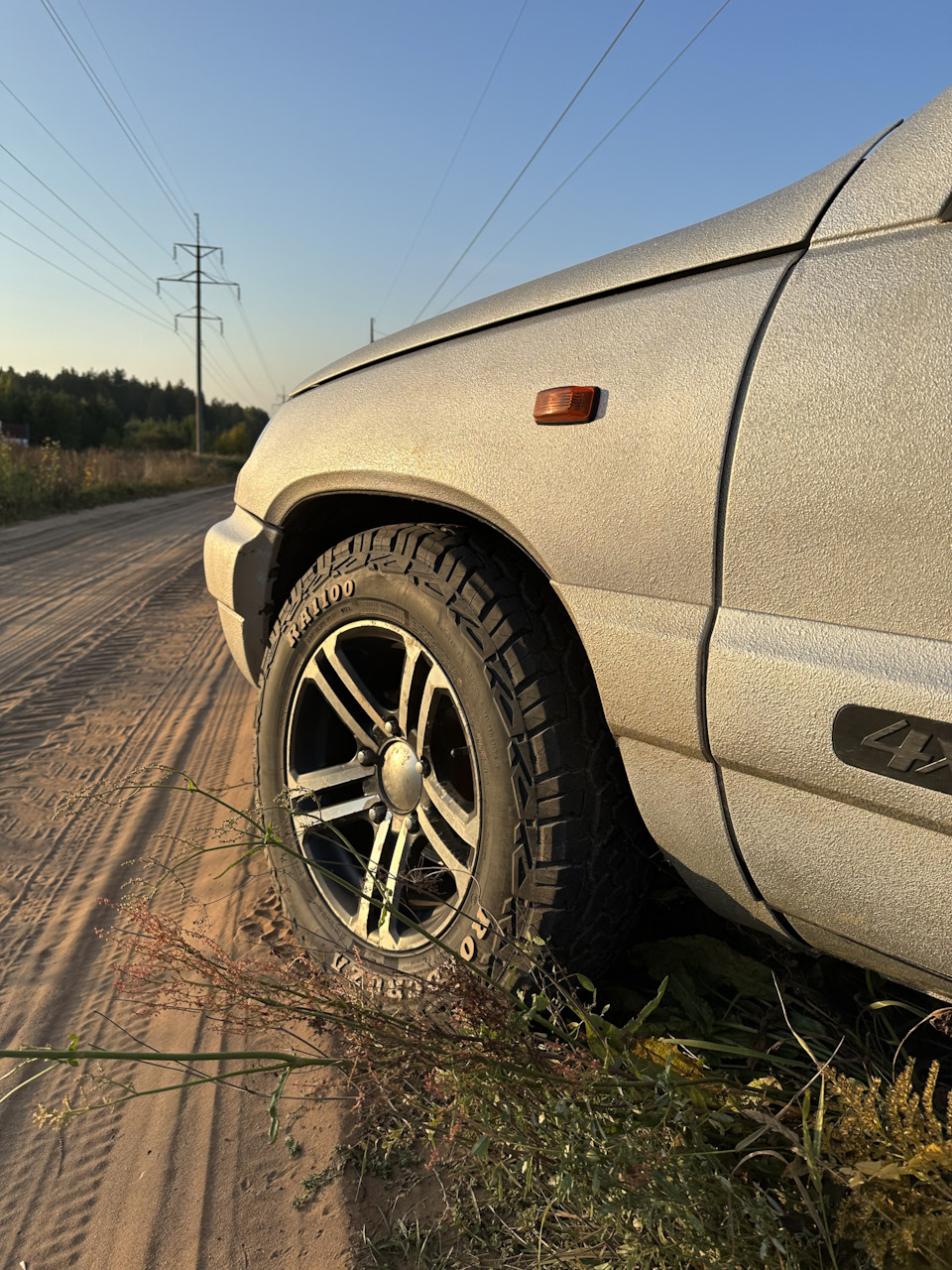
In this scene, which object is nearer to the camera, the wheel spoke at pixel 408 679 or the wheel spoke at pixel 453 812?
the wheel spoke at pixel 453 812

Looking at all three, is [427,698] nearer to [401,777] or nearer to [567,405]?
[401,777]

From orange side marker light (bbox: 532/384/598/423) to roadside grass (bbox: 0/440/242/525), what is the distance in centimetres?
1175

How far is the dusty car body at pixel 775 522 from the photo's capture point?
1.07 metres

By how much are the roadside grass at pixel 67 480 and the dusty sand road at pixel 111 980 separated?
7945 millimetres

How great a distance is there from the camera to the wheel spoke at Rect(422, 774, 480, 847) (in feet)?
5.54

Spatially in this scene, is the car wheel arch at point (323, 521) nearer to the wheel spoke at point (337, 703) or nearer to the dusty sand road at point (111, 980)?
the wheel spoke at point (337, 703)

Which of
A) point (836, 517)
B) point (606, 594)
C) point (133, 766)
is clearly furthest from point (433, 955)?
point (133, 766)

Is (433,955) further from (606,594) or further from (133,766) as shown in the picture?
(133,766)

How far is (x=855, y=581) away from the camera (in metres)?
1.11

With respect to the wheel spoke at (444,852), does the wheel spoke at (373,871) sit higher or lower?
lower

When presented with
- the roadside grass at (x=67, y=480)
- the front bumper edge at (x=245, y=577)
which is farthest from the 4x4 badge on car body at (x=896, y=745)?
the roadside grass at (x=67, y=480)

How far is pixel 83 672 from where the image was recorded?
4727 mm

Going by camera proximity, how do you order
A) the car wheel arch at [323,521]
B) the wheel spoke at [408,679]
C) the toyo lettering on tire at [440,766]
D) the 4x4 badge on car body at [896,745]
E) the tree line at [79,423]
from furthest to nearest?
the tree line at [79,423] → the car wheel arch at [323,521] → the wheel spoke at [408,679] → the toyo lettering on tire at [440,766] → the 4x4 badge on car body at [896,745]

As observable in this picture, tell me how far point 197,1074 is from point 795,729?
1467mm
